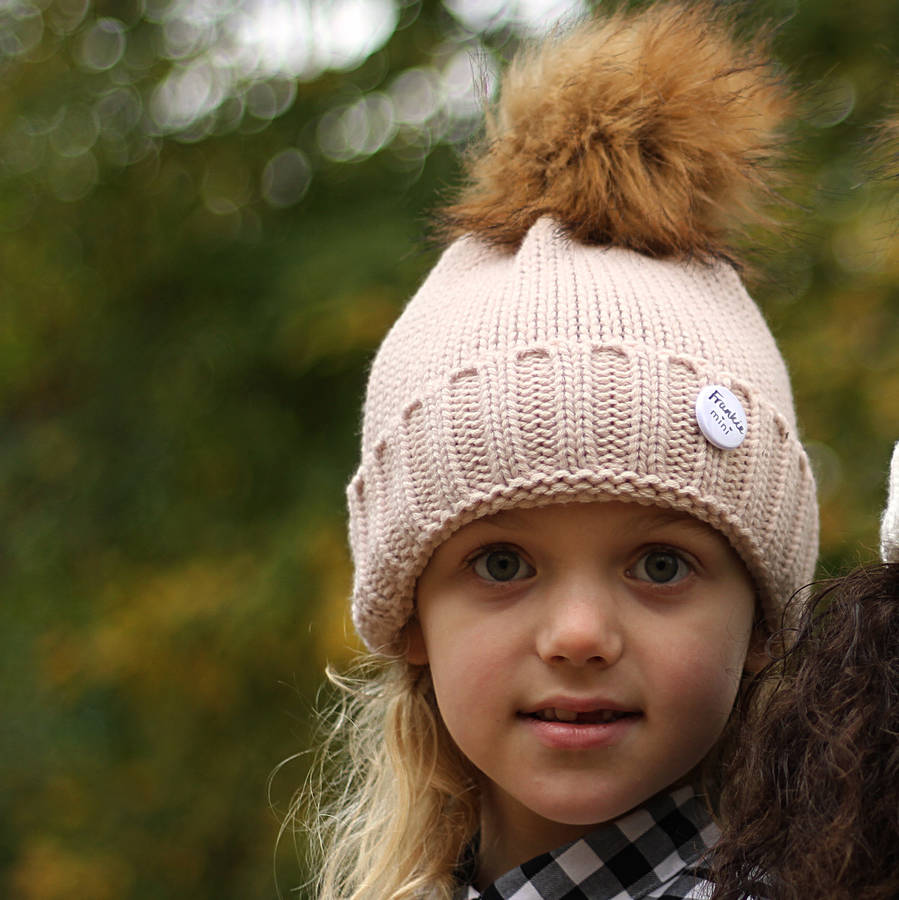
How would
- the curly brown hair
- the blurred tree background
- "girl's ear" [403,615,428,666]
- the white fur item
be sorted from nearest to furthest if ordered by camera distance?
1. the curly brown hair
2. the white fur item
3. "girl's ear" [403,615,428,666]
4. the blurred tree background

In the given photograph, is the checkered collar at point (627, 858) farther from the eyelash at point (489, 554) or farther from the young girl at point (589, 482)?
the eyelash at point (489, 554)

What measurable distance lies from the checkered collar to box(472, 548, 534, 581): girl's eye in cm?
36

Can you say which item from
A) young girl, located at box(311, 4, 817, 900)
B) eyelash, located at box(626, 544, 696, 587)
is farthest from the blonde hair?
eyelash, located at box(626, 544, 696, 587)

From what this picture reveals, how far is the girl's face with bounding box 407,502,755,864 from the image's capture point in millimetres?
1568

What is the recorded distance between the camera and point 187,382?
12.0 feet

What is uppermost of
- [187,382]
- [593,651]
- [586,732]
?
[187,382]

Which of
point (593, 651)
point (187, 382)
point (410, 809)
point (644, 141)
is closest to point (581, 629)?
point (593, 651)

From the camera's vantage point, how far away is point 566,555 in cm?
159

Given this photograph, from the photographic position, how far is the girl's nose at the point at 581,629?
1.52 m

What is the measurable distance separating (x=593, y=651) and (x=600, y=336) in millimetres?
419

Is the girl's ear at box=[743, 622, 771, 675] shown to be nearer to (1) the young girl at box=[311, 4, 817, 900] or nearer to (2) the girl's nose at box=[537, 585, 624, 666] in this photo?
(1) the young girl at box=[311, 4, 817, 900]

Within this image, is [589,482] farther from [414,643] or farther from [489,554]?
[414,643]

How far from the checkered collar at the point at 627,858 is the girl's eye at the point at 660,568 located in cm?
32

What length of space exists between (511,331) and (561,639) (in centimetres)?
43
